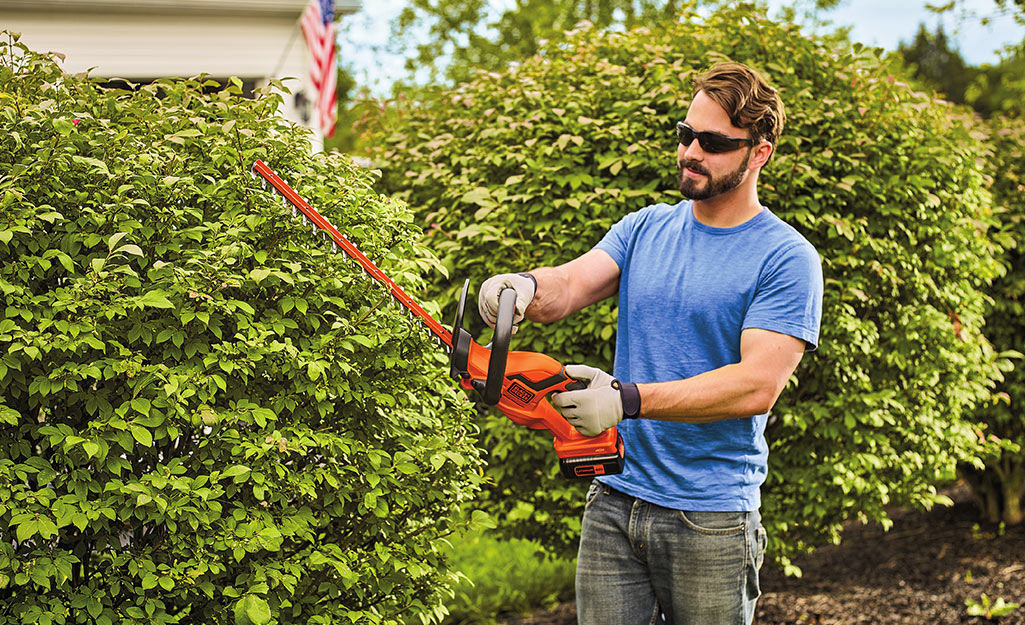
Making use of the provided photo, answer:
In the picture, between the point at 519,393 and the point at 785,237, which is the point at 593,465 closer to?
the point at 519,393

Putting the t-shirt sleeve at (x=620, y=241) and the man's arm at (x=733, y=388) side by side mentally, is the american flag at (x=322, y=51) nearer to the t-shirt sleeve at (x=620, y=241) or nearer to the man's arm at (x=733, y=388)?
the t-shirt sleeve at (x=620, y=241)

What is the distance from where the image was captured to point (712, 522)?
249 cm

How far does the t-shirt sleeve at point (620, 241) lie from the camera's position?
2.79 m

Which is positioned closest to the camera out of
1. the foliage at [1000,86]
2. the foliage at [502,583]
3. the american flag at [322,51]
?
the foliage at [502,583]

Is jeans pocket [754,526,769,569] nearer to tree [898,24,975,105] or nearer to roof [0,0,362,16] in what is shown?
roof [0,0,362,16]

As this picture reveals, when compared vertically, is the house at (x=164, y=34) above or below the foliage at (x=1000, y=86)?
below

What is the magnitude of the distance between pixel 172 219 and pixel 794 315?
1.62 m

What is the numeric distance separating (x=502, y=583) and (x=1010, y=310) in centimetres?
348

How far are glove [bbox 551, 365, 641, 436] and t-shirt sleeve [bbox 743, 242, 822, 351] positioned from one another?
1.23ft

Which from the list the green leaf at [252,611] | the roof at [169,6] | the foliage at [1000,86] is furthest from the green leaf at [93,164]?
the foliage at [1000,86]

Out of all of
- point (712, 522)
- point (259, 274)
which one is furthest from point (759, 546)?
point (259, 274)

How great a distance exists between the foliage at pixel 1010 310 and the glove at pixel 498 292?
395 centimetres

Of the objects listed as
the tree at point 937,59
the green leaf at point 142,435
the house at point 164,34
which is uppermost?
the tree at point 937,59

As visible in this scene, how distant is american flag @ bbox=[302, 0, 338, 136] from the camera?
26.8 feet
